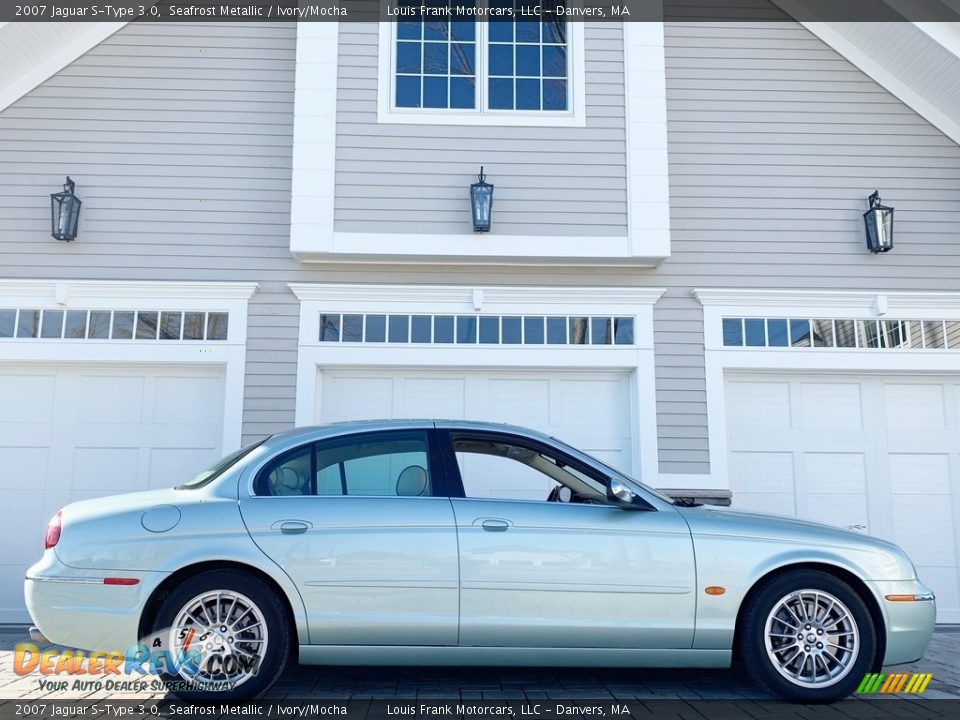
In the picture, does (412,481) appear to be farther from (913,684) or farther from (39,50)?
(39,50)

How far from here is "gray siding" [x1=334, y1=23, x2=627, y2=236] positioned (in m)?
7.07

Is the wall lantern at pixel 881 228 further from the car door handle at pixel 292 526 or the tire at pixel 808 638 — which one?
the car door handle at pixel 292 526

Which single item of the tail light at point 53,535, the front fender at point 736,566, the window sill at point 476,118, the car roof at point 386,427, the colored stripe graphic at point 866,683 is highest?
the window sill at point 476,118

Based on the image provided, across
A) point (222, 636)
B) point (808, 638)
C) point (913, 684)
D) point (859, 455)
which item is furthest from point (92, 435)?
point (859, 455)

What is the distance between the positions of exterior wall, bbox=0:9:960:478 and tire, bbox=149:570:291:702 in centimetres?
285

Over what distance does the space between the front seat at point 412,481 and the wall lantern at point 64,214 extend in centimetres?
431

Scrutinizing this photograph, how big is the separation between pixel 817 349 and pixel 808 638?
3.53m

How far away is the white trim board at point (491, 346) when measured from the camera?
23.1 ft

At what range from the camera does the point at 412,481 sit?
176 inches

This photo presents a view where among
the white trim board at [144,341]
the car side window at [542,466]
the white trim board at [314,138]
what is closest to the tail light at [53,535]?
the car side window at [542,466]

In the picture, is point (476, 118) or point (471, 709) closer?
point (471, 709)

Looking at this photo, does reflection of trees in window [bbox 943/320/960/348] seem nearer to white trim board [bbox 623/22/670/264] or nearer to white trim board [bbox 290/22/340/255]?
white trim board [bbox 623/22/670/264]

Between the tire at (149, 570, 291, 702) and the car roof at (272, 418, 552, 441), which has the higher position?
the car roof at (272, 418, 552, 441)

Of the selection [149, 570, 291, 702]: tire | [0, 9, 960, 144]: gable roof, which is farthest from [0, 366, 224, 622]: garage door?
[149, 570, 291, 702]: tire
